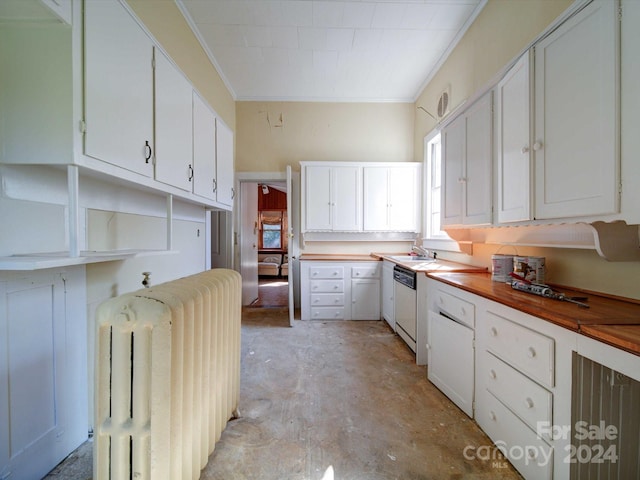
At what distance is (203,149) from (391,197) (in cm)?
253

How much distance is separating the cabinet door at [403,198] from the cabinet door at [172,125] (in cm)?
266

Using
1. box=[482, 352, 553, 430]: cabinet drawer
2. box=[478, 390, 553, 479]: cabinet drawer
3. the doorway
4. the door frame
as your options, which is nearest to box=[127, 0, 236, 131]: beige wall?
the door frame

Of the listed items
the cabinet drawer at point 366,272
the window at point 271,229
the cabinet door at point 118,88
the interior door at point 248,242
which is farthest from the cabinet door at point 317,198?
the window at point 271,229

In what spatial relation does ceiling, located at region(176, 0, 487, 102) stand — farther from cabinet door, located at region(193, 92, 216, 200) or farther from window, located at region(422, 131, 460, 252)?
cabinet door, located at region(193, 92, 216, 200)

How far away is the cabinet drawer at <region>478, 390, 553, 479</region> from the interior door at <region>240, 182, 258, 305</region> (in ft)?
10.9

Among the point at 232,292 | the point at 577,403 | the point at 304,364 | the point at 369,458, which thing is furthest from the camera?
the point at 304,364

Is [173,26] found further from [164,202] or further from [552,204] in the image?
[552,204]

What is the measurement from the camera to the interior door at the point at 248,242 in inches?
158

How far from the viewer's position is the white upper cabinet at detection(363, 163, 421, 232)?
3.64 metres

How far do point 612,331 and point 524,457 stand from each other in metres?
0.78

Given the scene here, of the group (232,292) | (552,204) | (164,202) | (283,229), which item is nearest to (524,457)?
(552,204)

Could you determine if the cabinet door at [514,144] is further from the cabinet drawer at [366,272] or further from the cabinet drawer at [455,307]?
the cabinet drawer at [366,272]

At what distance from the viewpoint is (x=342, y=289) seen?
3463mm

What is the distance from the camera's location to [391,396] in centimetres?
186
